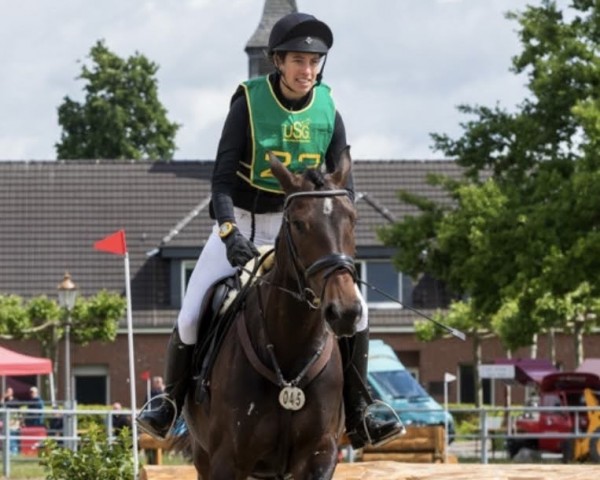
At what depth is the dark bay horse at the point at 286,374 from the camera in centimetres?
854

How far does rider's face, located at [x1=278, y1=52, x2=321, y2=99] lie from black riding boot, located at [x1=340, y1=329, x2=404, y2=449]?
1276 millimetres

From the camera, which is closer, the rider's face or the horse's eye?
the horse's eye

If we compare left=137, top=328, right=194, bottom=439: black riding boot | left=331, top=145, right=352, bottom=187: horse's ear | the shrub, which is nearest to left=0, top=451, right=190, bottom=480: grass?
the shrub

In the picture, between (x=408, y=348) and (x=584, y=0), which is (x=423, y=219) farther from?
(x=408, y=348)

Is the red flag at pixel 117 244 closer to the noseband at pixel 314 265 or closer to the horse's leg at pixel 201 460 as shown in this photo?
the horse's leg at pixel 201 460

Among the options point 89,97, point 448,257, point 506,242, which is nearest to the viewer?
point 506,242

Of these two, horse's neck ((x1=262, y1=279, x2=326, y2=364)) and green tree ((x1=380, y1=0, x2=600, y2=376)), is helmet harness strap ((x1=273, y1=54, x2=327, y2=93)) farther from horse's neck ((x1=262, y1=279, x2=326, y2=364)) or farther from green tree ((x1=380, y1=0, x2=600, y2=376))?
green tree ((x1=380, y1=0, x2=600, y2=376))

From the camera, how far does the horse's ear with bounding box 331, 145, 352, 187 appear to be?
8.63 metres

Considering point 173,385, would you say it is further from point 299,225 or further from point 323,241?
point 323,241

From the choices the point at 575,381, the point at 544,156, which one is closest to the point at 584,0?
the point at 544,156

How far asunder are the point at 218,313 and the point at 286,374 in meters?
0.87

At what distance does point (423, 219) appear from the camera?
127ft

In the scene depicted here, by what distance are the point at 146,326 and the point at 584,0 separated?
992 inches

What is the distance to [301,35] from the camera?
30.3ft
